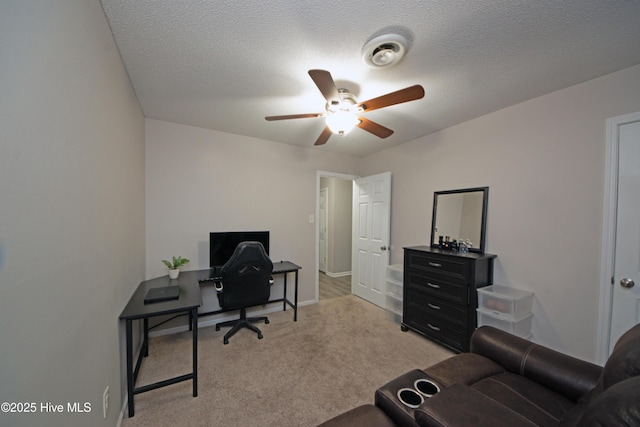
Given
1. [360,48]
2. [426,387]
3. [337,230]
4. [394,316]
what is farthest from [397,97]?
[337,230]

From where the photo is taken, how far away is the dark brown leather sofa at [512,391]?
0.65 metres

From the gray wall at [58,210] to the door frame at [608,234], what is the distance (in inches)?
131

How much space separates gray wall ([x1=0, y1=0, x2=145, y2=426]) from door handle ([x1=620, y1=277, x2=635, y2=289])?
3.35 metres

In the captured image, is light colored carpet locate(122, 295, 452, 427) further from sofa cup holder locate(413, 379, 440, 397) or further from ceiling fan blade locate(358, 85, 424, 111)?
ceiling fan blade locate(358, 85, 424, 111)

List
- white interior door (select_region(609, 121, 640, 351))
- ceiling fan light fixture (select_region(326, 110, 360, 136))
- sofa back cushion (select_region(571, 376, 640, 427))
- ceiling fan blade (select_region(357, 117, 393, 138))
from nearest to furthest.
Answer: sofa back cushion (select_region(571, 376, 640, 427)) → white interior door (select_region(609, 121, 640, 351)) → ceiling fan light fixture (select_region(326, 110, 360, 136)) → ceiling fan blade (select_region(357, 117, 393, 138))

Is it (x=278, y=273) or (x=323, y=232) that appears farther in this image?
(x=323, y=232)

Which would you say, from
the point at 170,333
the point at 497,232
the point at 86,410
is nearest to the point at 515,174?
the point at 497,232

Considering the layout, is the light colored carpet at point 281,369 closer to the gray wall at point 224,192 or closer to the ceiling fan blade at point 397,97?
the gray wall at point 224,192

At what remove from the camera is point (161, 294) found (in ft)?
6.23

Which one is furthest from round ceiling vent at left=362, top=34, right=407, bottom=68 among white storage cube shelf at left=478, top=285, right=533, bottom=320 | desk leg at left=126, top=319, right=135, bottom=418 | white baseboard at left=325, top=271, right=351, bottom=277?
white baseboard at left=325, top=271, right=351, bottom=277

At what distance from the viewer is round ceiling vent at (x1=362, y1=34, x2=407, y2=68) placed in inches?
56.5

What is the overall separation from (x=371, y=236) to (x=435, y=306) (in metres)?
1.53

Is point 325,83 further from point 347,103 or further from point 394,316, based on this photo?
point 394,316

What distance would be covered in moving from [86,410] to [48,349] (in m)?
0.55
